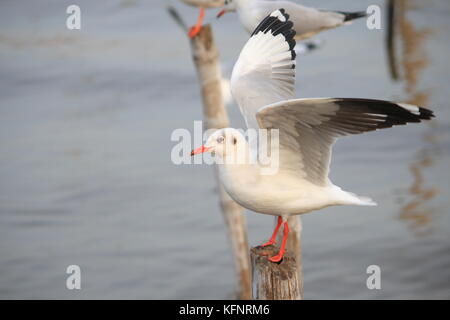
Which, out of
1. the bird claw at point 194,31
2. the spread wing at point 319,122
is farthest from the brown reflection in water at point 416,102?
the spread wing at point 319,122

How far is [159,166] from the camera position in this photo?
9438 millimetres

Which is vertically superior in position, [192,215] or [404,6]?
[404,6]

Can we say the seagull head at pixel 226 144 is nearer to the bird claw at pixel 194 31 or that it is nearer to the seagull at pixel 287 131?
the seagull at pixel 287 131

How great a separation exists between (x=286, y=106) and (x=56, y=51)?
10681 mm

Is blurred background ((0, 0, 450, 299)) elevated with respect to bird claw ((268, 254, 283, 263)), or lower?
elevated

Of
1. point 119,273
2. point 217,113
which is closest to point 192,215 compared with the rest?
point 119,273

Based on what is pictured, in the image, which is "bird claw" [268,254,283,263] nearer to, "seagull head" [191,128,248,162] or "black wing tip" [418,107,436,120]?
"seagull head" [191,128,248,162]

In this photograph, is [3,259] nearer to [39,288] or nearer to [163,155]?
[39,288]

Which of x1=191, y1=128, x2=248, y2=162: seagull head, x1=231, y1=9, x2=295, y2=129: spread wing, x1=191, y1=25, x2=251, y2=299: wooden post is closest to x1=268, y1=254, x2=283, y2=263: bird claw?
x1=191, y1=128, x2=248, y2=162: seagull head

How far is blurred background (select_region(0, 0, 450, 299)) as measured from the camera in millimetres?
7305

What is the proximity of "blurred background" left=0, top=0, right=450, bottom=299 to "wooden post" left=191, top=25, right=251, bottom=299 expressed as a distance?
25.6 inches

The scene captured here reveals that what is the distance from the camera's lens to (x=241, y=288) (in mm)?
6367

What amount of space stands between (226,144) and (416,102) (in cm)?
712

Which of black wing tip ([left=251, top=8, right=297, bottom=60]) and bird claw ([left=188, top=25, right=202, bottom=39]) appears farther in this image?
bird claw ([left=188, top=25, right=202, bottom=39])
